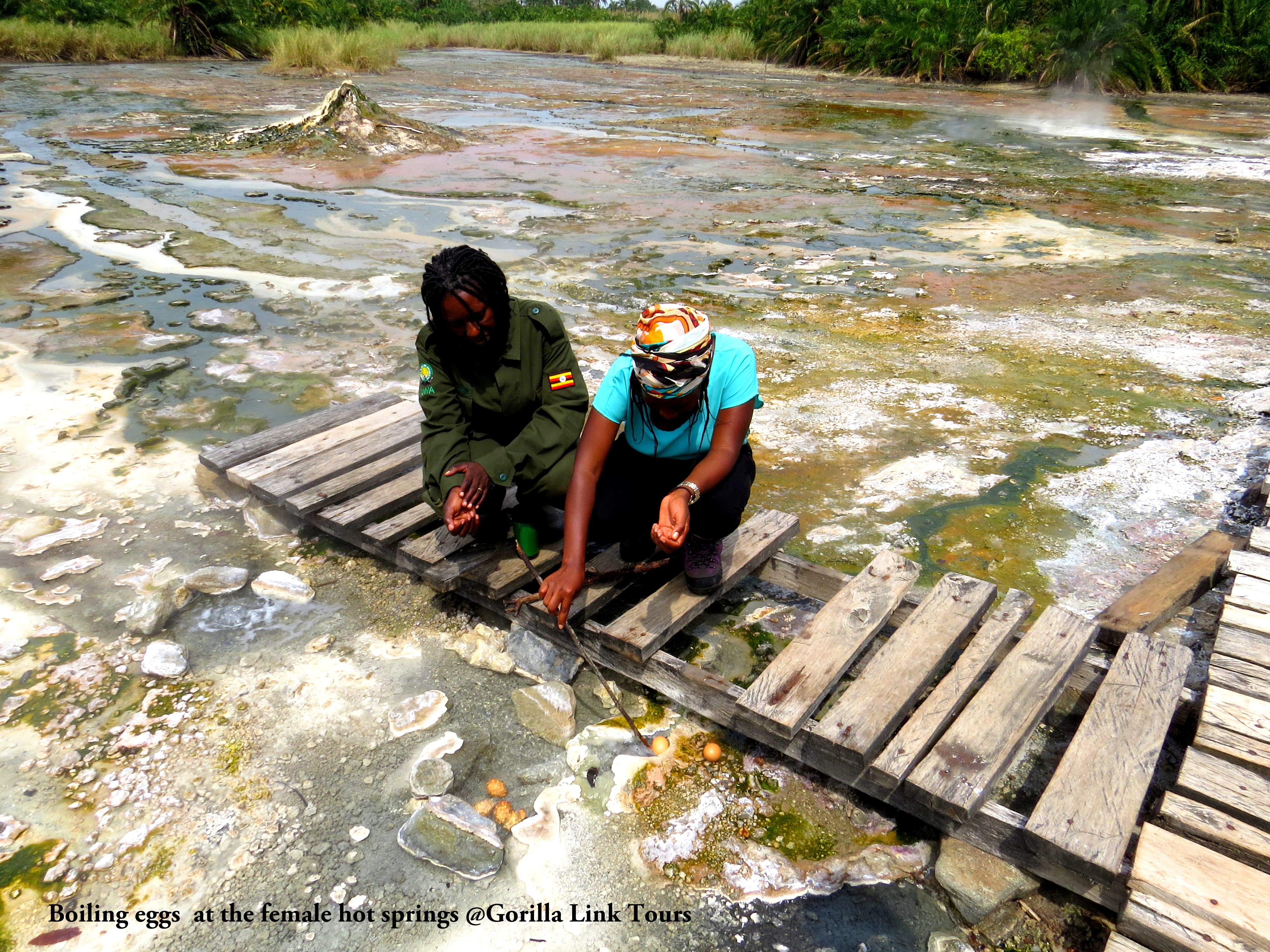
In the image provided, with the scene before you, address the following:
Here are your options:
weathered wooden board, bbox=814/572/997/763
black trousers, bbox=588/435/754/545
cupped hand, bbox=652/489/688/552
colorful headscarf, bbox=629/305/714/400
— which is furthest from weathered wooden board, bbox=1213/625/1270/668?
colorful headscarf, bbox=629/305/714/400

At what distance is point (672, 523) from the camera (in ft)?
7.09

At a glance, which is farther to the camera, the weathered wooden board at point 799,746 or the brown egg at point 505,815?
the brown egg at point 505,815

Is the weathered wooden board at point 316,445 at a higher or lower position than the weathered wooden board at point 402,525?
higher

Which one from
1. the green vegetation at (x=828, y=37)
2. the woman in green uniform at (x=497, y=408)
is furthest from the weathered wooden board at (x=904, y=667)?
the green vegetation at (x=828, y=37)

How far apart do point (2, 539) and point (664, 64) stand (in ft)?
90.2

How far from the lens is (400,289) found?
17.3 feet

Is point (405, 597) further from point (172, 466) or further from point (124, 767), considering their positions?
point (172, 466)

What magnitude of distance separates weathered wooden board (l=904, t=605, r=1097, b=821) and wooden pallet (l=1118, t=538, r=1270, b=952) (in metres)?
0.29

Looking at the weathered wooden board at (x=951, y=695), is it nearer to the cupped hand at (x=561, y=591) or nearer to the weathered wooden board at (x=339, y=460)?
the cupped hand at (x=561, y=591)

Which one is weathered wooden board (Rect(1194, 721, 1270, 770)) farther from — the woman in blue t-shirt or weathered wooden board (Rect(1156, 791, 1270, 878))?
the woman in blue t-shirt

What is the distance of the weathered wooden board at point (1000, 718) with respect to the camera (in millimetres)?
1803

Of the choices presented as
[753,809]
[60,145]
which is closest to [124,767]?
[753,809]

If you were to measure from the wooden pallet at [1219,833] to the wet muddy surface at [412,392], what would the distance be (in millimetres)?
419

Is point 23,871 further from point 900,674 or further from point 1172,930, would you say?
point 1172,930
